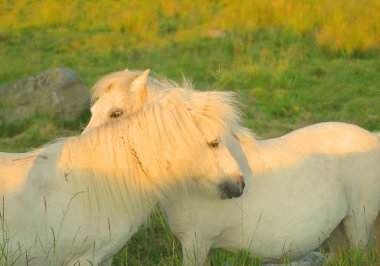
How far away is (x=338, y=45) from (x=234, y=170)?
7.82m

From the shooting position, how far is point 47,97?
310 inches

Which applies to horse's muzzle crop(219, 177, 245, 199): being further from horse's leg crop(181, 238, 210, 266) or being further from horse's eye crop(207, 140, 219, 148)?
horse's leg crop(181, 238, 210, 266)

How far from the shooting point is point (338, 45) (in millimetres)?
10477

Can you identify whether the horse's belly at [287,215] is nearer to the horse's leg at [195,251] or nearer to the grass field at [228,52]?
the horse's leg at [195,251]

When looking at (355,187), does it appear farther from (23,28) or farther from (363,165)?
(23,28)

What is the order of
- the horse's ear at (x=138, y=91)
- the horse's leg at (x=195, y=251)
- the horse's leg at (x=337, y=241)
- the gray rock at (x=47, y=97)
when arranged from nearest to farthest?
the horse's leg at (x=195, y=251) < the horse's leg at (x=337, y=241) < the horse's ear at (x=138, y=91) < the gray rock at (x=47, y=97)

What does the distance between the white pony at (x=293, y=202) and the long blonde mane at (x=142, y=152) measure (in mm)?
245

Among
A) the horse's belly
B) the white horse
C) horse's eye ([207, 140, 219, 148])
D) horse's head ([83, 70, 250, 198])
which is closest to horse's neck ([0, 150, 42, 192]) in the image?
the white horse

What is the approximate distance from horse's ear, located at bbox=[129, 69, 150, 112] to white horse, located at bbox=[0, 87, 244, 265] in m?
0.73

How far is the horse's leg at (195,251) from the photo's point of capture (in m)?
3.40

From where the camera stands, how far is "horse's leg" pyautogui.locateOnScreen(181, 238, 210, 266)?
340cm

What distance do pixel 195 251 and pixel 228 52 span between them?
7951mm

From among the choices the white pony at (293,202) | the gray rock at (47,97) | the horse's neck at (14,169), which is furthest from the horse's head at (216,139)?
the gray rock at (47,97)

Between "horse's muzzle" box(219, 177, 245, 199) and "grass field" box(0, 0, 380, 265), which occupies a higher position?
"horse's muzzle" box(219, 177, 245, 199)
